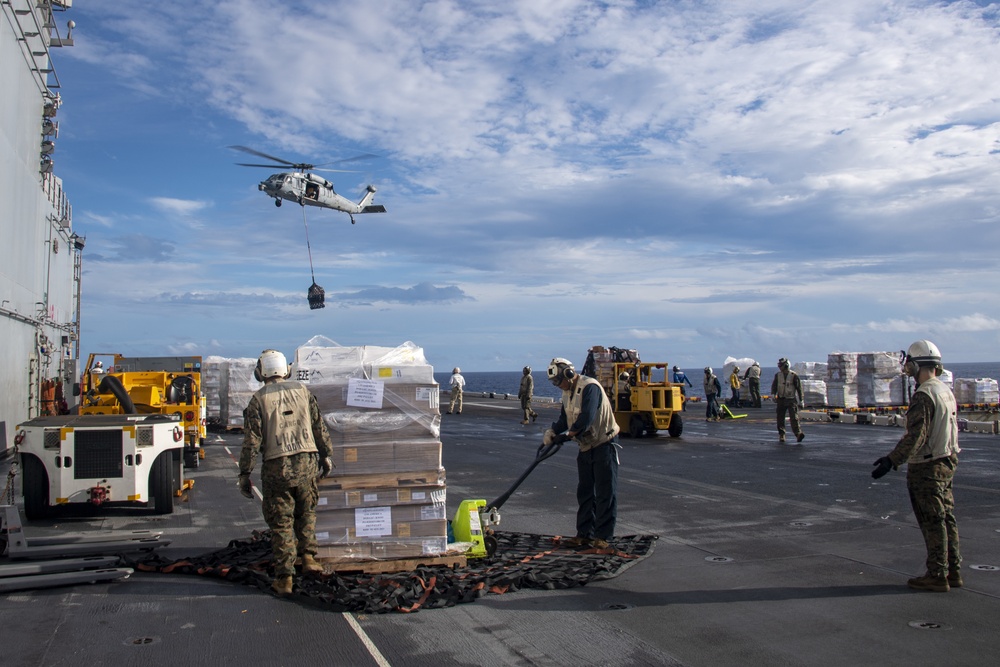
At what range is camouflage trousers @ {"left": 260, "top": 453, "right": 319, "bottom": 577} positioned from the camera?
648cm

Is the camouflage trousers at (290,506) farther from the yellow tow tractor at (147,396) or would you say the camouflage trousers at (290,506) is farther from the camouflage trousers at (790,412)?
the camouflage trousers at (790,412)

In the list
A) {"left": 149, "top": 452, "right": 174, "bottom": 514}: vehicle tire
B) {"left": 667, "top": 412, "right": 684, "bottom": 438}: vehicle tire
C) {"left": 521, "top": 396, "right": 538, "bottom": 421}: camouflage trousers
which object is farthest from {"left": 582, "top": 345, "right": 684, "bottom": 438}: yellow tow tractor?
{"left": 149, "top": 452, "right": 174, "bottom": 514}: vehicle tire

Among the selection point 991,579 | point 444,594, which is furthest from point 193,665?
point 991,579

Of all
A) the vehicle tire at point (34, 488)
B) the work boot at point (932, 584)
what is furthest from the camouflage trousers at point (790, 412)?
the vehicle tire at point (34, 488)

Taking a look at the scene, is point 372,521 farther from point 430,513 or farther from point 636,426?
point 636,426

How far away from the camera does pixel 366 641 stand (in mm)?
5332

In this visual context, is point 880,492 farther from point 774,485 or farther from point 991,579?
point 991,579

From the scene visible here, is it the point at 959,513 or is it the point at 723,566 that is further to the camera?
the point at 959,513

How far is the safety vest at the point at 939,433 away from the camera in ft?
21.0

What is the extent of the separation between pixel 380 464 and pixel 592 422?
7.21 ft

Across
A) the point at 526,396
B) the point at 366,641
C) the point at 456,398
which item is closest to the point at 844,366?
the point at 526,396

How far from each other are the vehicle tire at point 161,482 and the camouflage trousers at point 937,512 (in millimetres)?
8560

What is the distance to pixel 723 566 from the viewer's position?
7254 millimetres

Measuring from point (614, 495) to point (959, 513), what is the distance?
4.52 m
